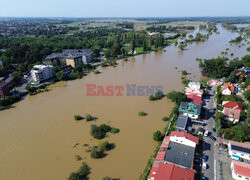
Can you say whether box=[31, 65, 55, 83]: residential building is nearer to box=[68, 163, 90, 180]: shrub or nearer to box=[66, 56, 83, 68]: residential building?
box=[66, 56, 83, 68]: residential building

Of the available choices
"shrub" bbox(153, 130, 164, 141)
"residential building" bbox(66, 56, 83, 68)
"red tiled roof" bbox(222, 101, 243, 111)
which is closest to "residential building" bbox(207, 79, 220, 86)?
"red tiled roof" bbox(222, 101, 243, 111)

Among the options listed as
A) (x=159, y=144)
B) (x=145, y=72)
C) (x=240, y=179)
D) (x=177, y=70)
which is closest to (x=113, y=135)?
(x=159, y=144)

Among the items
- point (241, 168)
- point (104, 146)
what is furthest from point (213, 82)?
point (104, 146)

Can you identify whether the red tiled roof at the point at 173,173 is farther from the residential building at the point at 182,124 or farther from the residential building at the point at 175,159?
the residential building at the point at 182,124

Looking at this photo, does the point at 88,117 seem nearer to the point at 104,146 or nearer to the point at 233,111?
the point at 104,146

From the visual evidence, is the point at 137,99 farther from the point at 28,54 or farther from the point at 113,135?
the point at 28,54

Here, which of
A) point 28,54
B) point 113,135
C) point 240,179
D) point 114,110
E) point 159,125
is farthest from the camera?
point 28,54

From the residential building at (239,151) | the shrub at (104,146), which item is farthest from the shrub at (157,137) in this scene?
the residential building at (239,151)
